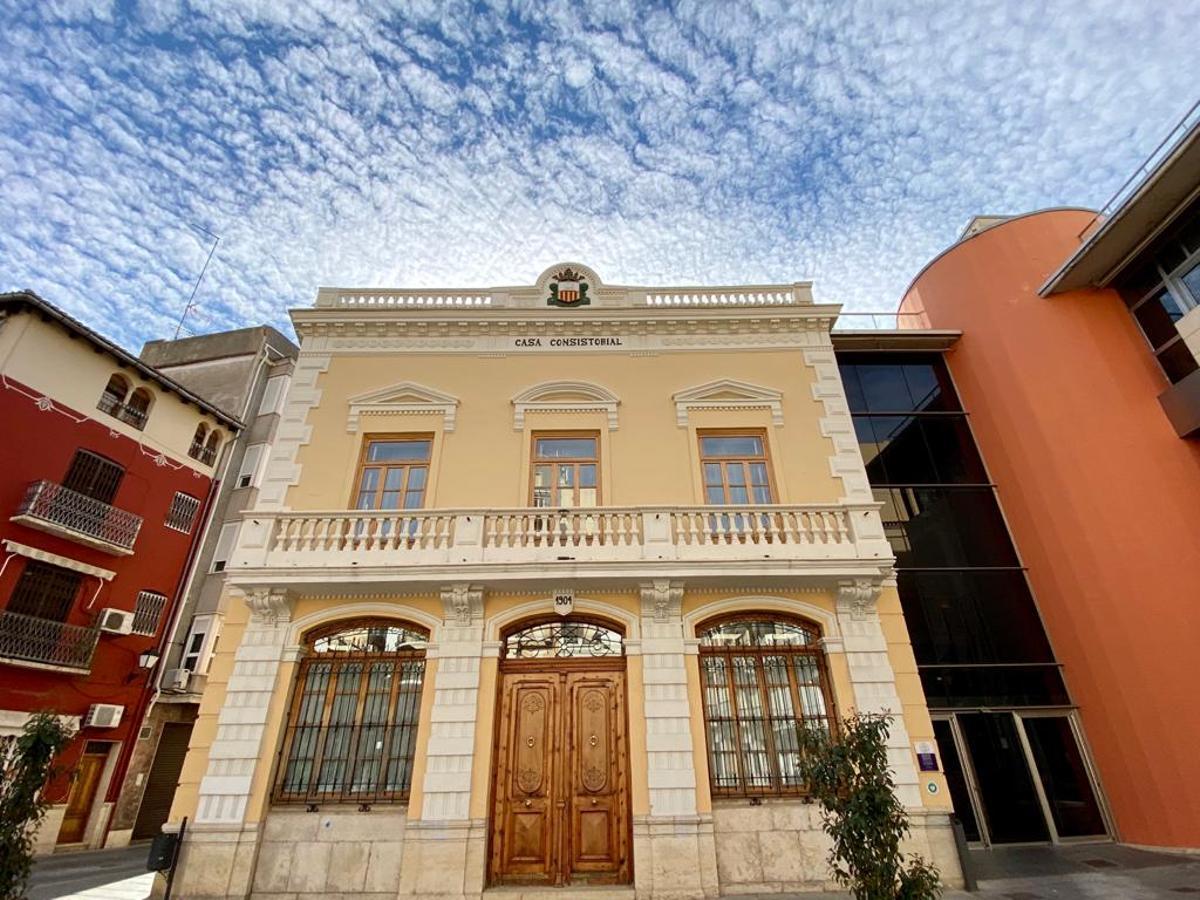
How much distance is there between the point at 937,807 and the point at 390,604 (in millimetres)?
8653

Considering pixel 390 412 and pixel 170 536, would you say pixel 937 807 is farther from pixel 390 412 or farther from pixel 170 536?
pixel 170 536

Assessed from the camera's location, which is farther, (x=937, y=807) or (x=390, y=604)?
(x=390, y=604)

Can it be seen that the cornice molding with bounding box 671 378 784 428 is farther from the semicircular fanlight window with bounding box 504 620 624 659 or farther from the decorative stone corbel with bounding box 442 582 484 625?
the decorative stone corbel with bounding box 442 582 484 625

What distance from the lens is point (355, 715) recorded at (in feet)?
29.9

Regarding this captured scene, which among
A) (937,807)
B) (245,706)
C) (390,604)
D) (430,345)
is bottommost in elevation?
(937,807)

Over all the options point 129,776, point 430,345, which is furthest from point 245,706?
point 129,776

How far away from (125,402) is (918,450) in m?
20.3

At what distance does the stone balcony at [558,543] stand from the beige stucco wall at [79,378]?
341 inches

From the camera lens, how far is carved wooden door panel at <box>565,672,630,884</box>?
827 cm

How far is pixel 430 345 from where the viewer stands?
12.1 m

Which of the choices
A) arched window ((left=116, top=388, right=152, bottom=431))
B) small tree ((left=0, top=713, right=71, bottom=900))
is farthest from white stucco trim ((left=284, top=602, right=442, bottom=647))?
arched window ((left=116, top=388, right=152, bottom=431))

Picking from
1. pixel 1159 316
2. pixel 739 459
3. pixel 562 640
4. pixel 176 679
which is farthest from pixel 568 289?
pixel 176 679

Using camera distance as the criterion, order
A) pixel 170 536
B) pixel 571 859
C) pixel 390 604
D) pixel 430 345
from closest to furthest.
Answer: pixel 571 859 < pixel 390 604 < pixel 430 345 < pixel 170 536

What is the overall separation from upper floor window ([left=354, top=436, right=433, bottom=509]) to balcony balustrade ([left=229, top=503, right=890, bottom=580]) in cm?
74
